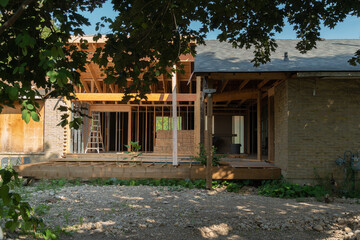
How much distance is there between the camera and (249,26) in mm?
6867

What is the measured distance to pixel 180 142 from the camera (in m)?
14.8

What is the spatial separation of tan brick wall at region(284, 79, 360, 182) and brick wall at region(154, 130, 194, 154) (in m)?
5.79

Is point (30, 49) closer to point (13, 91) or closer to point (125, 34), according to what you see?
point (13, 91)

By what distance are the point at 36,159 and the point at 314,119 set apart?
11.9 m

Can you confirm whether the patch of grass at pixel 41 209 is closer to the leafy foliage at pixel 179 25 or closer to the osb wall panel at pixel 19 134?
the leafy foliage at pixel 179 25

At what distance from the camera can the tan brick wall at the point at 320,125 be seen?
9.58 meters

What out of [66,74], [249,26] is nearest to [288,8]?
[249,26]

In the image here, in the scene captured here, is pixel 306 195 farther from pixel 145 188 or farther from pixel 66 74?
pixel 66 74

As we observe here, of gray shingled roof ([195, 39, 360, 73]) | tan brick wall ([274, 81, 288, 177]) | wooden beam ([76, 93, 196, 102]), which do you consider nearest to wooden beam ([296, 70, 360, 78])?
gray shingled roof ([195, 39, 360, 73])

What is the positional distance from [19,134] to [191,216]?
38.2 ft

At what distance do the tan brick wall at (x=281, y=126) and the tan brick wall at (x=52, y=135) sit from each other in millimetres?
9310

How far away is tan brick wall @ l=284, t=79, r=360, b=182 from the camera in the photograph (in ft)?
31.4

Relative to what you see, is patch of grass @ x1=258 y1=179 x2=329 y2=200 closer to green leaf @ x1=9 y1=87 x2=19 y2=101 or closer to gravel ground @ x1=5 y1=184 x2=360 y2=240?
gravel ground @ x1=5 y1=184 x2=360 y2=240

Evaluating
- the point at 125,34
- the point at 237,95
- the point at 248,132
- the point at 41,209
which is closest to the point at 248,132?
the point at 248,132
